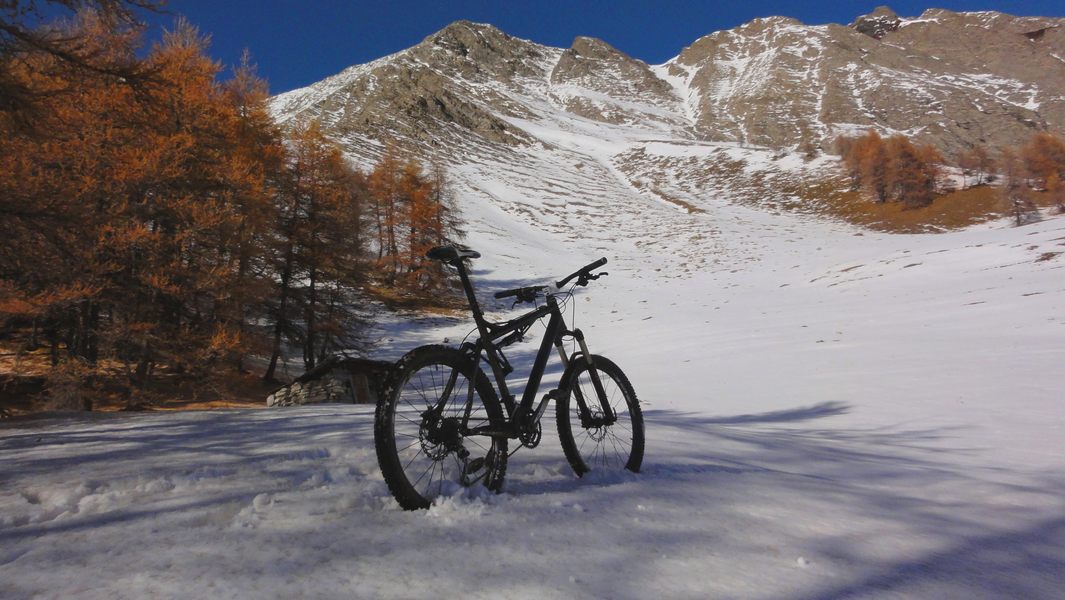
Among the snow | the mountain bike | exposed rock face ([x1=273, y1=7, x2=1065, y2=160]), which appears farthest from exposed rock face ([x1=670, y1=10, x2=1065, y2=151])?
the mountain bike

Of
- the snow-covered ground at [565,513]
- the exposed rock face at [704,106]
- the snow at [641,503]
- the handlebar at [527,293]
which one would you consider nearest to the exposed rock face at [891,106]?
the exposed rock face at [704,106]

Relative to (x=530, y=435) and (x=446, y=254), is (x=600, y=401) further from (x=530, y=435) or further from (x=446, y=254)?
(x=446, y=254)

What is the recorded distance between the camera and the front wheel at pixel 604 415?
327 cm

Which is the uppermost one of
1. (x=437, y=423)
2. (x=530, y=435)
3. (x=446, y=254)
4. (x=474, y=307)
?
(x=446, y=254)

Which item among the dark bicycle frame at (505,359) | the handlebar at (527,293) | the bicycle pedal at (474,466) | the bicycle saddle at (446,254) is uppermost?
the bicycle saddle at (446,254)

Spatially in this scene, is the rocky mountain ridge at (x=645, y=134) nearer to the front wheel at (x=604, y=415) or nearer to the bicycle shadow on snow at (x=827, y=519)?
the bicycle shadow on snow at (x=827, y=519)

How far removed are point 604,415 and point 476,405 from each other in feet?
3.56

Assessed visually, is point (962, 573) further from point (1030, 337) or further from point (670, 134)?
point (670, 134)

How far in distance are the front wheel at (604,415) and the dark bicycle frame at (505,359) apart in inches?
2.3

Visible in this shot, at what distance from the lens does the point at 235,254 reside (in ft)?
40.9

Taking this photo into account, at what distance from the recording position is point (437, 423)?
99.4 inches

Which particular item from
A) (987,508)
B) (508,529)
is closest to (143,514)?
(508,529)

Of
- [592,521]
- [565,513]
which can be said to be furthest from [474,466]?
[592,521]

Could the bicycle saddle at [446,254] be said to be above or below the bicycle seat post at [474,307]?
above
